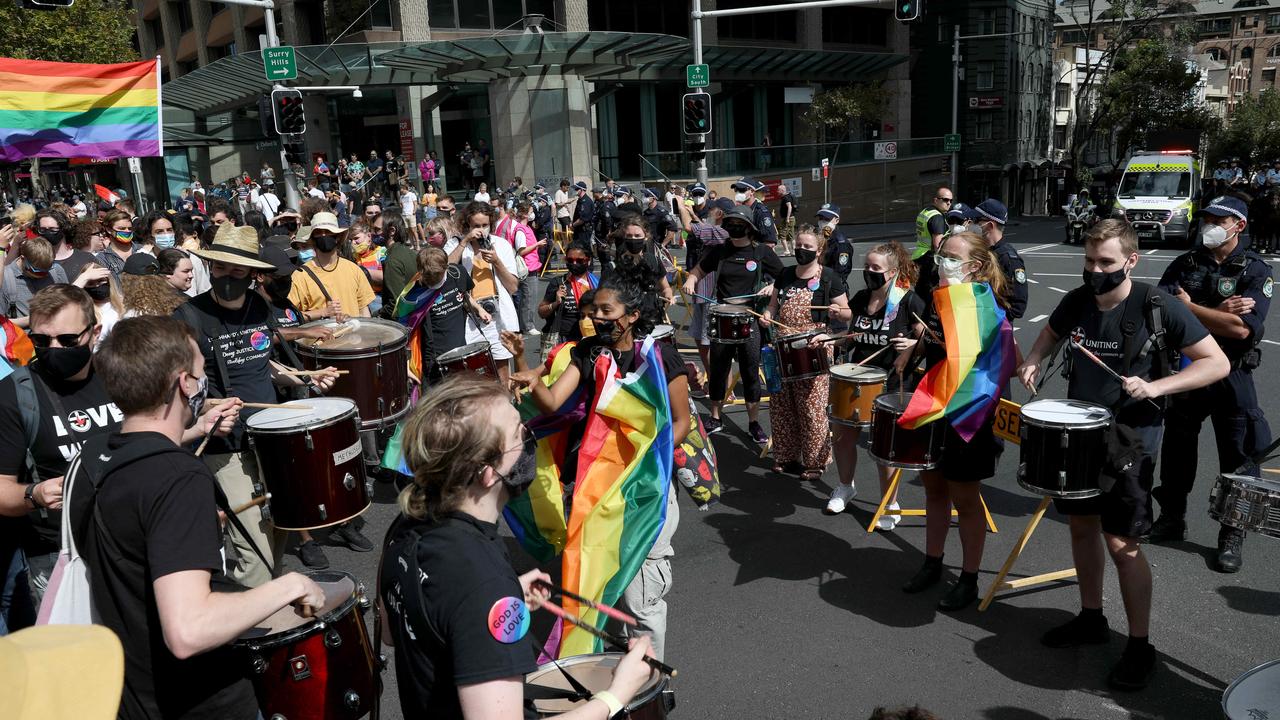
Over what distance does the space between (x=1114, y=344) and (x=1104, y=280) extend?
0.99ft

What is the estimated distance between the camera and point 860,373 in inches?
238

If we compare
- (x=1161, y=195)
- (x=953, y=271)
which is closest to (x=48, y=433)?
(x=953, y=271)

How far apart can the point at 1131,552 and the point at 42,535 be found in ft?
15.2

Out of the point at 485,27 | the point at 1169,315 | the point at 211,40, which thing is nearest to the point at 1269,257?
the point at 1169,315

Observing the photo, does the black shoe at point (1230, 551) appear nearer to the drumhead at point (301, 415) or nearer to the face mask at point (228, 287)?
the drumhead at point (301, 415)

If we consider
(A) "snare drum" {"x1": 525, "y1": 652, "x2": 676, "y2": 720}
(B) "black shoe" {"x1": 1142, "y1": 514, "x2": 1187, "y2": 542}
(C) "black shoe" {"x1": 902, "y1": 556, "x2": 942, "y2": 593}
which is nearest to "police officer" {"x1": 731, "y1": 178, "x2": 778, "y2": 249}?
(B) "black shoe" {"x1": 1142, "y1": 514, "x2": 1187, "y2": 542}

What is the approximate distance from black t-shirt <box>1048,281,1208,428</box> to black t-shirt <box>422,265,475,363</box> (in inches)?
182

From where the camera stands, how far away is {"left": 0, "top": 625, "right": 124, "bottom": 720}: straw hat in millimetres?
1254

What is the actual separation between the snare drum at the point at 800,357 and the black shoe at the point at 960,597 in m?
1.95

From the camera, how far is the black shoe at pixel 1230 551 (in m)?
5.35

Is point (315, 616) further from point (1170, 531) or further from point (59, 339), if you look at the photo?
point (1170, 531)

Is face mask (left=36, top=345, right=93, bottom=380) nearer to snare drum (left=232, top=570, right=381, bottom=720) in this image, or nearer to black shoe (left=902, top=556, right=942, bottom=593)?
snare drum (left=232, top=570, right=381, bottom=720)

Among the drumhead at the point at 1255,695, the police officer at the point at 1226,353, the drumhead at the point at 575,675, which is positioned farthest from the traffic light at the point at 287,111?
the drumhead at the point at 1255,695

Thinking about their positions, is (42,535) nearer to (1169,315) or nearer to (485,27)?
(1169,315)
